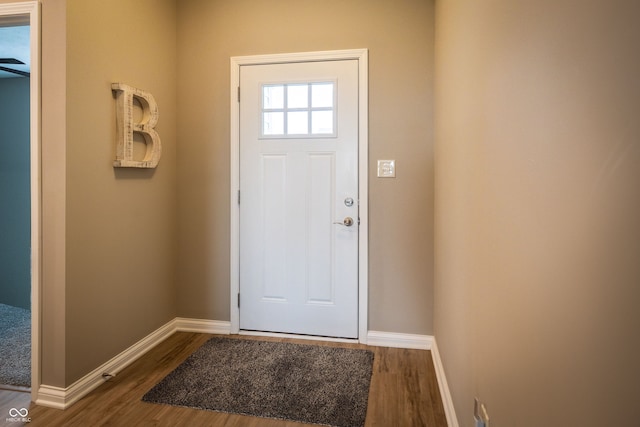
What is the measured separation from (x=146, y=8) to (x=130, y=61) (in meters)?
0.46

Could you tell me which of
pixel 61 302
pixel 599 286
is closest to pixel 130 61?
pixel 61 302

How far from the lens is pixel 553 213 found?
2.43 feet

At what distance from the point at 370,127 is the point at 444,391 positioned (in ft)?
5.80

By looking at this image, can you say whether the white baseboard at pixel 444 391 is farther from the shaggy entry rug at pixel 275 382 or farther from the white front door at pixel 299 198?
the white front door at pixel 299 198

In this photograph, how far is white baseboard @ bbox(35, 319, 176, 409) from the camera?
6.67 feet

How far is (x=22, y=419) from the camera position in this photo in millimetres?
1924

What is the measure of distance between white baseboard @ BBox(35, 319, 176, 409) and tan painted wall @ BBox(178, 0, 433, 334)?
1.68 feet

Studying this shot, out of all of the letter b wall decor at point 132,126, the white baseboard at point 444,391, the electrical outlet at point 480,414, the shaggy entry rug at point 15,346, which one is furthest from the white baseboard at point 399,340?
the shaggy entry rug at point 15,346

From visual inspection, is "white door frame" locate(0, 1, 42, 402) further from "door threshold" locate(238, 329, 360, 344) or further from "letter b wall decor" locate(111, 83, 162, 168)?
"door threshold" locate(238, 329, 360, 344)

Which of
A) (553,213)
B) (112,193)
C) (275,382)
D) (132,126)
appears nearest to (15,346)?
(112,193)

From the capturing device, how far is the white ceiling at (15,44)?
3.02m

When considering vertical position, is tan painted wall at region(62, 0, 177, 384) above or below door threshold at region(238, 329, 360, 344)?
above

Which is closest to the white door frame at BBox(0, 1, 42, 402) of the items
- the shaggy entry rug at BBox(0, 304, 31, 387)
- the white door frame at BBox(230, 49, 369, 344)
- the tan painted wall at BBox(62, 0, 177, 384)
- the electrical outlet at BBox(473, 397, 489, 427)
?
the tan painted wall at BBox(62, 0, 177, 384)

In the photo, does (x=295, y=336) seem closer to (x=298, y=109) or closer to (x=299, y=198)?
(x=299, y=198)
